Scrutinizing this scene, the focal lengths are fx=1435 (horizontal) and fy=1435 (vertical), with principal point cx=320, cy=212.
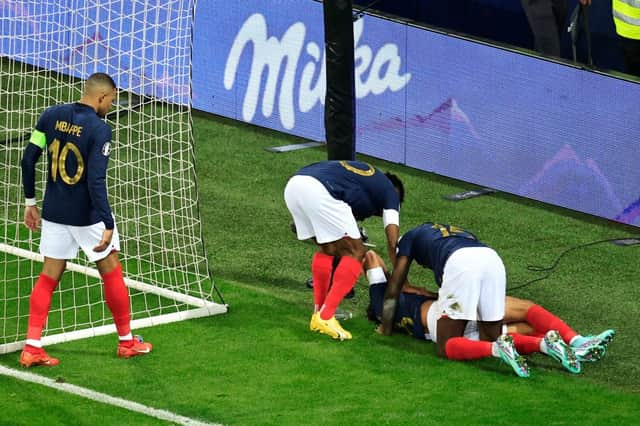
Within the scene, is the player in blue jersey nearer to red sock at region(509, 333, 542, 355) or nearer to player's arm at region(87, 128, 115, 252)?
red sock at region(509, 333, 542, 355)

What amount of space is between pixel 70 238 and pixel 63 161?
1.69ft

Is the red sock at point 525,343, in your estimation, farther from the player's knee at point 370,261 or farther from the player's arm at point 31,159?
the player's arm at point 31,159

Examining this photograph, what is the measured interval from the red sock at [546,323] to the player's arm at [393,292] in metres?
0.88

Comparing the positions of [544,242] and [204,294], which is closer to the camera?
[204,294]

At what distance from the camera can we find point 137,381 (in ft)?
29.2

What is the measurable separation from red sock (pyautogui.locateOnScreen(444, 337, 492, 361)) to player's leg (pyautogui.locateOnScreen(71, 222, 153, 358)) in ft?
6.67

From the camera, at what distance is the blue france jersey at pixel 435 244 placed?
945 centimetres

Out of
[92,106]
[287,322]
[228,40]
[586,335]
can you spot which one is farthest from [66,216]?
[228,40]

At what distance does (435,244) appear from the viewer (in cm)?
959

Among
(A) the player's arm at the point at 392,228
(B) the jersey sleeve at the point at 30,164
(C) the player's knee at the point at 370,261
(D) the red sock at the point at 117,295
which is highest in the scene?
(B) the jersey sleeve at the point at 30,164

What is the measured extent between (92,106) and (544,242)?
472 centimetres

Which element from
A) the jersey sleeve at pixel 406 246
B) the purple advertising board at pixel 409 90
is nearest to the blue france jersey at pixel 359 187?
the jersey sleeve at pixel 406 246

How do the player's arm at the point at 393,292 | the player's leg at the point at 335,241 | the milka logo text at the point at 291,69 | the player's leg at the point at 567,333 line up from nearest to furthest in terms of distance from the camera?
1. the player's leg at the point at 567,333
2. the player's arm at the point at 393,292
3. the player's leg at the point at 335,241
4. the milka logo text at the point at 291,69

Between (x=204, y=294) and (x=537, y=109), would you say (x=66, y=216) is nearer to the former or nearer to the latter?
(x=204, y=294)
